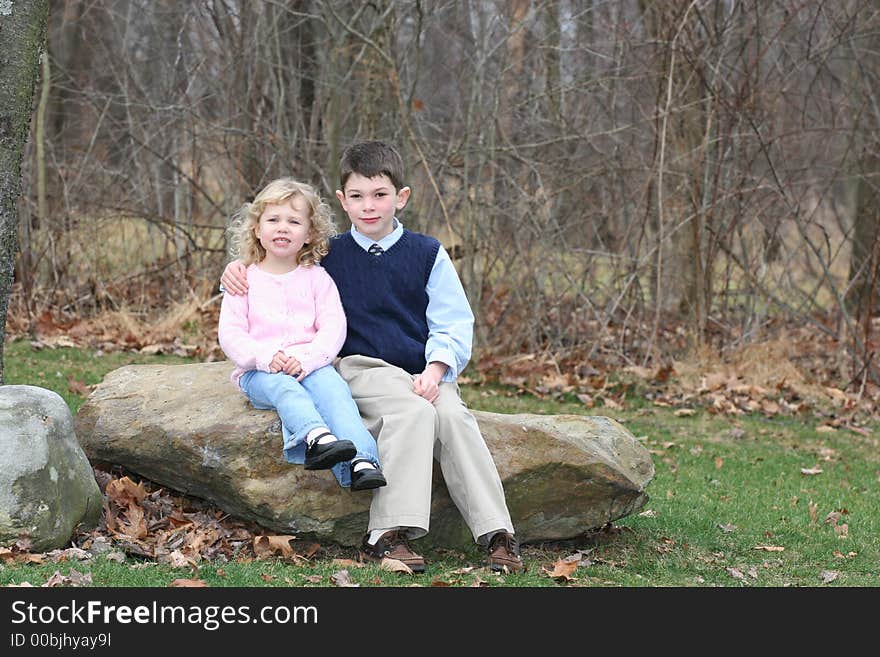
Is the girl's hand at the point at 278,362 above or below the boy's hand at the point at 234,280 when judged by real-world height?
below

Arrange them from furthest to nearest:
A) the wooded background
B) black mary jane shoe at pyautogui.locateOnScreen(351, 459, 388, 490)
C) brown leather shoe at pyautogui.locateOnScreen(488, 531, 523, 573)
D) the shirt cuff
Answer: the wooded background < the shirt cuff < brown leather shoe at pyautogui.locateOnScreen(488, 531, 523, 573) < black mary jane shoe at pyautogui.locateOnScreen(351, 459, 388, 490)

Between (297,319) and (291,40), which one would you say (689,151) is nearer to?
(291,40)

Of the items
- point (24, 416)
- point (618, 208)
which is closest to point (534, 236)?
point (618, 208)

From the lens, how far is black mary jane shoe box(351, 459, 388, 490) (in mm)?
4379

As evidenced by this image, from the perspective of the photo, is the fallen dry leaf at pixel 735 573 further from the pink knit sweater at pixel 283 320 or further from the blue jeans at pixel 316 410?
the pink knit sweater at pixel 283 320

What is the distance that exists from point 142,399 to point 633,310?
615cm

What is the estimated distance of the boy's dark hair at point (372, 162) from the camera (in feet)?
16.2

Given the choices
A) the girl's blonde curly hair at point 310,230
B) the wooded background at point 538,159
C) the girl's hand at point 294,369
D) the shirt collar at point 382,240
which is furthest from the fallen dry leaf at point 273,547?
the wooded background at point 538,159

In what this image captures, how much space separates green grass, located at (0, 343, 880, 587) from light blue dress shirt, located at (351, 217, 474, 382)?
884 mm

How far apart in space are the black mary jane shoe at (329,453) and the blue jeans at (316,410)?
105 mm

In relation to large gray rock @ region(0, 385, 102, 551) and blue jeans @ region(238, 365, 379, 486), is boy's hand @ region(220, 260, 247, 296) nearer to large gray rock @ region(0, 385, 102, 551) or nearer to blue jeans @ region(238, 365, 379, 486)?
blue jeans @ region(238, 365, 379, 486)

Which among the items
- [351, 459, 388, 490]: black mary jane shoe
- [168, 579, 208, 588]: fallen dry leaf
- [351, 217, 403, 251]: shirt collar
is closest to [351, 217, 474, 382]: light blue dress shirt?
[351, 217, 403, 251]: shirt collar

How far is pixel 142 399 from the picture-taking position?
5.32 metres

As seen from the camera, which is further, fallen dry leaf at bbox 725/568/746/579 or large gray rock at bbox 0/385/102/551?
fallen dry leaf at bbox 725/568/746/579
